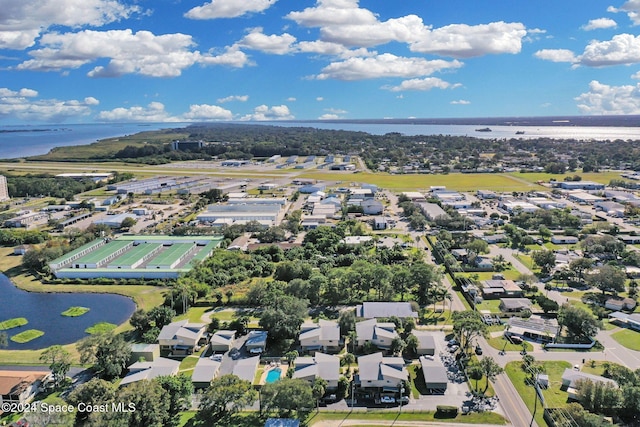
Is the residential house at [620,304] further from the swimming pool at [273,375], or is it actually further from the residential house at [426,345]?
the swimming pool at [273,375]

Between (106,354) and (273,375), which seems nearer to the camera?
(273,375)

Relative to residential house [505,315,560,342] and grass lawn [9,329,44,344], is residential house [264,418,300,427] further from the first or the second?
grass lawn [9,329,44,344]

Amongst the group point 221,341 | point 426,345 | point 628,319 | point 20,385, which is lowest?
point 628,319

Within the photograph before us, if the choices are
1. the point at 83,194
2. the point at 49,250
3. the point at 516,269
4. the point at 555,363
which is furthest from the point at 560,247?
the point at 83,194

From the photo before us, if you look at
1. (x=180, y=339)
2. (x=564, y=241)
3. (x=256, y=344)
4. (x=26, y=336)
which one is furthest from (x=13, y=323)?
(x=564, y=241)

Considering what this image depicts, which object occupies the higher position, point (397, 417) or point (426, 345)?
point (426, 345)

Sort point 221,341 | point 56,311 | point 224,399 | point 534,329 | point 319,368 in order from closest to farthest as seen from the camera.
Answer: point 224,399 < point 319,368 < point 221,341 < point 534,329 < point 56,311

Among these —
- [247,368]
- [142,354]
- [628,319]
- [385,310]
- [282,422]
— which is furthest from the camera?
[385,310]

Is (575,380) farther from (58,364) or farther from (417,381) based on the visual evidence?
(58,364)
